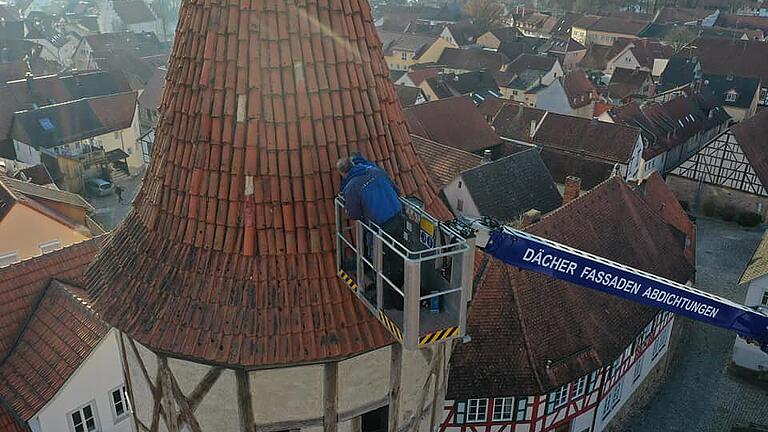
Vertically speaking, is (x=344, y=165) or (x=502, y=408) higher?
(x=344, y=165)

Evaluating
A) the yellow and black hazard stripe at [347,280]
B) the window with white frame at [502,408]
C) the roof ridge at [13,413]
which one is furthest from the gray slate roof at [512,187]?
the yellow and black hazard stripe at [347,280]

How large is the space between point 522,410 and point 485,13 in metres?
111

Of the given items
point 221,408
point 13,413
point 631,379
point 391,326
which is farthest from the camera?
point 631,379

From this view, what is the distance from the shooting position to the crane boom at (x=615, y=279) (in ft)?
31.2

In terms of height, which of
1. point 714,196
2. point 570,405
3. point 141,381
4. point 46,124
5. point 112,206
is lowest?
point 112,206

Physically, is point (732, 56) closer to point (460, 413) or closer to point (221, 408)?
point (460, 413)

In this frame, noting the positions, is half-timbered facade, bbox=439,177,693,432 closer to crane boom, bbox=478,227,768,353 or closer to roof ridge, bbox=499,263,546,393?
roof ridge, bbox=499,263,546,393

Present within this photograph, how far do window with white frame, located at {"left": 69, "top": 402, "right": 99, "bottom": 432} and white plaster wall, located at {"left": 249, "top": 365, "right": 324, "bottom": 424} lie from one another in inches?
425

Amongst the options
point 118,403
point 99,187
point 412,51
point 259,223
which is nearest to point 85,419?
point 118,403

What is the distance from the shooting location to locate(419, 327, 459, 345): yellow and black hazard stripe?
6922mm

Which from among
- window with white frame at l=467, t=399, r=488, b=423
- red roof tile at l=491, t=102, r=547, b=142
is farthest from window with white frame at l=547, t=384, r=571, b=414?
red roof tile at l=491, t=102, r=547, b=142

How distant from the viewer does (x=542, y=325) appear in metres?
20.2

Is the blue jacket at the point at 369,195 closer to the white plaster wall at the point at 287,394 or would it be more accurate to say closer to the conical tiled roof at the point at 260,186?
the conical tiled roof at the point at 260,186

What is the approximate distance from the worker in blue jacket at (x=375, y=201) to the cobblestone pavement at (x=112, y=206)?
120ft
